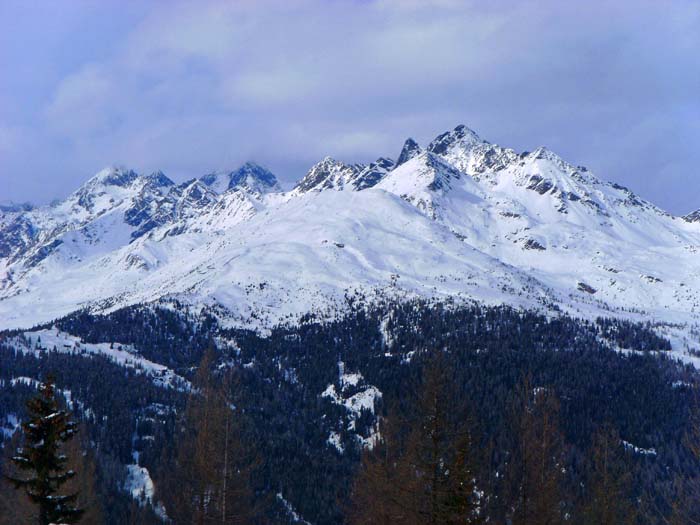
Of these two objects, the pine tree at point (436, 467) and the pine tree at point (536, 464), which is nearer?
the pine tree at point (436, 467)

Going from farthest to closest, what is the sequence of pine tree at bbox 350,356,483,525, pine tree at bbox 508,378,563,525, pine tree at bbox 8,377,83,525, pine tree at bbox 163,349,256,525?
1. pine tree at bbox 163,349,256,525
2. pine tree at bbox 508,378,563,525
3. pine tree at bbox 8,377,83,525
4. pine tree at bbox 350,356,483,525

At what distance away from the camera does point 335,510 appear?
6658 inches

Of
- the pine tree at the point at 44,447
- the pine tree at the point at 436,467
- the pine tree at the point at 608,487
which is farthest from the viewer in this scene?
the pine tree at the point at 608,487

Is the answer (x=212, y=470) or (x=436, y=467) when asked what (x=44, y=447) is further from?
(x=436, y=467)

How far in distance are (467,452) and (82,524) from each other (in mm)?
32745

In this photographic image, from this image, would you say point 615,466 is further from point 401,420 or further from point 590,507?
point 401,420

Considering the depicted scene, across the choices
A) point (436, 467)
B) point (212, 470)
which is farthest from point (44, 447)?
point (436, 467)

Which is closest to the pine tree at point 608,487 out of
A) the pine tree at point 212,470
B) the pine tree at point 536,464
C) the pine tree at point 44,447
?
the pine tree at point 536,464

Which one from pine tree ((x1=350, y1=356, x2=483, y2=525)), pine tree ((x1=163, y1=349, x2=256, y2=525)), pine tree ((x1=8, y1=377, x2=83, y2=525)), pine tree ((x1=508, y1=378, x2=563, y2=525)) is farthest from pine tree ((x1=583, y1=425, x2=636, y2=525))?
pine tree ((x1=8, y1=377, x2=83, y2=525))

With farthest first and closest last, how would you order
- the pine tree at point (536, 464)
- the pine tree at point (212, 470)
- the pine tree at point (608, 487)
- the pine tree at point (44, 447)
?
1. the pine tree at point (212, 470)
2. the pine tree at point (608, 487)
3. the pine tree at point (536, 464)
4. the pine tree at point (44, 447)

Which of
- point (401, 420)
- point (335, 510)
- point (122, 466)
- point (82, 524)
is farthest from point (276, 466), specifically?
point (401, 420)

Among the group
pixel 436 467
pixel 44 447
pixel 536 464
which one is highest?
pixel 536 464

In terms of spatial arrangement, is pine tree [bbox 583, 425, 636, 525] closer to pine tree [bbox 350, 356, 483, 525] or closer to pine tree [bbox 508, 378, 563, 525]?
pine tree [bbox 508, 378, 563, 525]

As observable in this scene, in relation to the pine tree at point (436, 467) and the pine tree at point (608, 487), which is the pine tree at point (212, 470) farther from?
the pine tree at point (608, 487)
